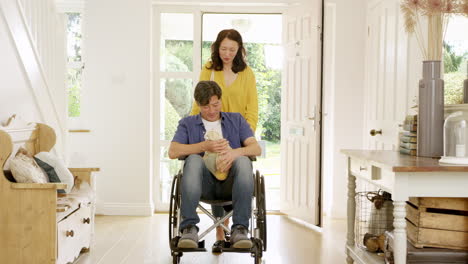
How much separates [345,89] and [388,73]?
3.73 feet

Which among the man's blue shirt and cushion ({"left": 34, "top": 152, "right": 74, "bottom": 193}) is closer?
the man's blue shirt

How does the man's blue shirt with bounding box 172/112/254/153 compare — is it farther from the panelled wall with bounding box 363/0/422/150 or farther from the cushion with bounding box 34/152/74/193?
the panelled wall with bounding box 363/0/422/150

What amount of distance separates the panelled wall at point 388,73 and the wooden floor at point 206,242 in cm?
87

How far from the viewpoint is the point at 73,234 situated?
11.5 feet

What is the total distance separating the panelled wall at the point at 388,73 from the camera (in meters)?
3.81

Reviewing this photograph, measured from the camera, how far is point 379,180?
2.63 m

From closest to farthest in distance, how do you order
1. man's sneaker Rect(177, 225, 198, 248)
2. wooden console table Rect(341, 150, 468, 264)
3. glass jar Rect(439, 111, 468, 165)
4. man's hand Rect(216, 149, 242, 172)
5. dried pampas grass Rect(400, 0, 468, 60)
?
wooden console table Rect(341, 150, 468, 264), glass jar Rect(439, 111, 468, 165), dried pampas grass Rect(400, 0, 468, 60), man's sneaker Rect(177, 225, 198, 248), man's hand Rect(216, 149, 242, 172)

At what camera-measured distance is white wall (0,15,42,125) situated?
11.7 feet

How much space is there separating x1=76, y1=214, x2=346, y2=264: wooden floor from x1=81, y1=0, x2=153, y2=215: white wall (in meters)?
0.30

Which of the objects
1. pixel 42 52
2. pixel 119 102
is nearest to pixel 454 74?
pixel 42 52

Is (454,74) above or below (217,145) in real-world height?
above

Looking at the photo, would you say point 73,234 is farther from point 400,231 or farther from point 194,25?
point 194,25

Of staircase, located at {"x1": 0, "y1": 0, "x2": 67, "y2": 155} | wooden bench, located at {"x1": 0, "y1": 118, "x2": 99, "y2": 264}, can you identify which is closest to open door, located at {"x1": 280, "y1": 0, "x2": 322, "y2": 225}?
staircase, located at {"x1": 0, "y1": 0, "x2": 67, "y2": 155}

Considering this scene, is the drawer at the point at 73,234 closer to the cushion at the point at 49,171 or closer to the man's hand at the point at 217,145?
the cushion at the point at 49,171
